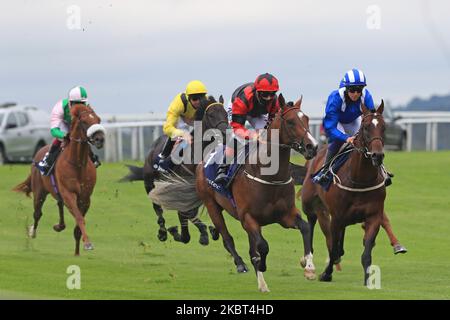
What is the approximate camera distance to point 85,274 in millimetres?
16094

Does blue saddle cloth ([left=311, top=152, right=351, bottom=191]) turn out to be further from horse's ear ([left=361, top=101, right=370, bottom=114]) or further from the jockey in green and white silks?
the jockey in green and white silks

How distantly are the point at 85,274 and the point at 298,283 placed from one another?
2813mm

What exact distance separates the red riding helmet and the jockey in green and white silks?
192 inches

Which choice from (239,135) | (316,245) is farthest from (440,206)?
(239,135)

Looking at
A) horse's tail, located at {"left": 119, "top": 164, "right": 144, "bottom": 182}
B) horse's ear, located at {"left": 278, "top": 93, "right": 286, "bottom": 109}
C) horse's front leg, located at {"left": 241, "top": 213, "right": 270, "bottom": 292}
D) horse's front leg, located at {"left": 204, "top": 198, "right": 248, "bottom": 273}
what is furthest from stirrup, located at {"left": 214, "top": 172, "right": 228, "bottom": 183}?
horse's tail, located at {"left": 119, "top": 164, "right": 144, "bottom": 182}

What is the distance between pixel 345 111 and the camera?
15383mm

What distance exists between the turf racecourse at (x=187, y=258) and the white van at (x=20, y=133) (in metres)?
7.39

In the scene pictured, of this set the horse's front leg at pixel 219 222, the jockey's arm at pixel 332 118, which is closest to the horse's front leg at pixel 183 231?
the horse's front leg at pixel 219 222

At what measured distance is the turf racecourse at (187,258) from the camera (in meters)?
14.3

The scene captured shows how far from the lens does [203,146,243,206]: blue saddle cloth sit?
15.1 m

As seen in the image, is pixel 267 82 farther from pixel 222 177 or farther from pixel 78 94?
pixel 78 94

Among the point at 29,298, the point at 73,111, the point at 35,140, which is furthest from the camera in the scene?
the point at 35,140
